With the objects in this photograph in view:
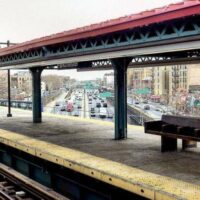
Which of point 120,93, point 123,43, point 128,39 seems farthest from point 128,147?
point 128,39

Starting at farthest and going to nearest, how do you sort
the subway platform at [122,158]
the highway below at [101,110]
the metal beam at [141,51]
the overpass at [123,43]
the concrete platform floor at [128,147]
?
the highway below at [101,110], the concrete platform floor at [128,147], the metal beam at [141,51], the overpass at [123,43], the subway platform at [122,158]

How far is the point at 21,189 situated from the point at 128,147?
3.63 meters

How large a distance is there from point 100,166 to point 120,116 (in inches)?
162

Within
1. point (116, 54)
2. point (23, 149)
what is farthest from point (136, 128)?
point (116, 54)

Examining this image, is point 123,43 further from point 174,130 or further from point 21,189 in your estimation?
point 21,189

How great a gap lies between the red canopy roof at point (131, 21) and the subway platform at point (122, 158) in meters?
3.21

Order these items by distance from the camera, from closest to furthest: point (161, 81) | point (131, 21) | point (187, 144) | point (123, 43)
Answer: point (131, 21), point (123, 43), point (187, 144), point (161, 81)

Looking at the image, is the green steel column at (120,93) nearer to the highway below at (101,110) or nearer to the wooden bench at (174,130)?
the wooden bench at (174,130)

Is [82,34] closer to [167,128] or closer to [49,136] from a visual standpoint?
[167,128]

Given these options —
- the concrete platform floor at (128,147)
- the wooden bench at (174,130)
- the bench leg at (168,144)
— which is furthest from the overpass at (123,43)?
the bench leg at (168,144)

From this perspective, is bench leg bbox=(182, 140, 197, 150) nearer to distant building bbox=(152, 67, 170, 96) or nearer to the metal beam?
the metal beam

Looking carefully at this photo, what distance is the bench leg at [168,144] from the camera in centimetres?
1052

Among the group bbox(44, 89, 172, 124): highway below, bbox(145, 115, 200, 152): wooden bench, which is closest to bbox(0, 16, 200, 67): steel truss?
bbox(145, 115, 200, 152): wooden bench

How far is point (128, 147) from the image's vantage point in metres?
11.4
